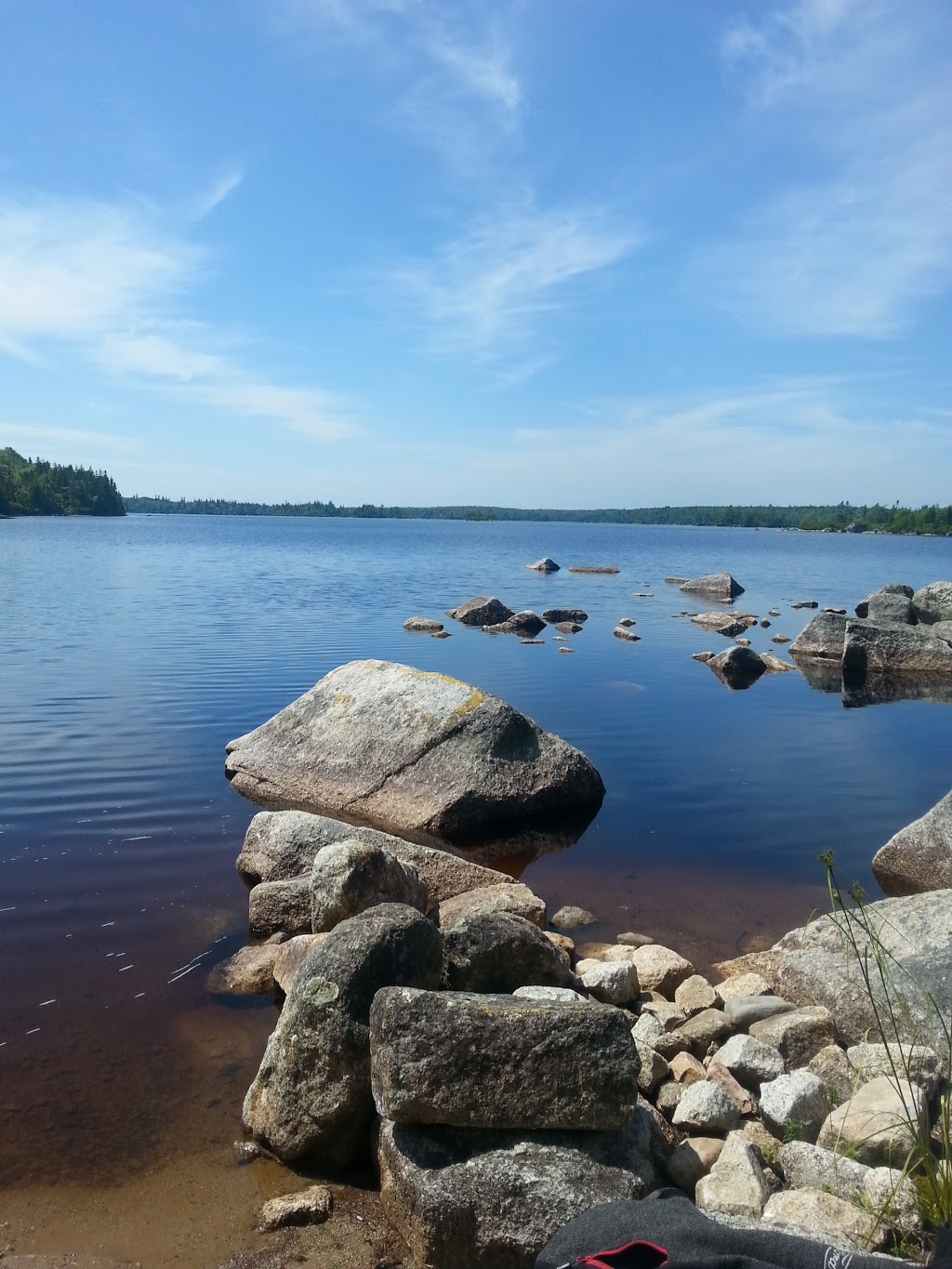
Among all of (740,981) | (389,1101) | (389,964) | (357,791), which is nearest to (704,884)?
(740,981)

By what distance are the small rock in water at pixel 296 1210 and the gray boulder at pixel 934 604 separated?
111ft

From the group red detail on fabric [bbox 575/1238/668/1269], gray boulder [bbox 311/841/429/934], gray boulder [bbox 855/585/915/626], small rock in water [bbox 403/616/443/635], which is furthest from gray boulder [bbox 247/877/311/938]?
gray boulder [bbox 855/585/915/626]

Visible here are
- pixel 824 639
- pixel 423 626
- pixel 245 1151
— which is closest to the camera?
pixel 245 1151

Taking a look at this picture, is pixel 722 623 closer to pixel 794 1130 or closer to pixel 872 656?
pixel 872 656

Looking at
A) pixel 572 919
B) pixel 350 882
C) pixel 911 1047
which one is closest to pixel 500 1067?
pixel 911 1047

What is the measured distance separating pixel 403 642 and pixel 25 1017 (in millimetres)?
22178

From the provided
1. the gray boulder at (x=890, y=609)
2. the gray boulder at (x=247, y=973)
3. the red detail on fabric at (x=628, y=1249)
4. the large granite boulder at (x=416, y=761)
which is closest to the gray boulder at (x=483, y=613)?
the gray boulder at (x=890, y=609)

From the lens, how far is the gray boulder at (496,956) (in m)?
6.97

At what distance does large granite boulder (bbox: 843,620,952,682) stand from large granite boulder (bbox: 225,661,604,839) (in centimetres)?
1650

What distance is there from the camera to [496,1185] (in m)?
5.07

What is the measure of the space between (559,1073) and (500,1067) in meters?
0.35

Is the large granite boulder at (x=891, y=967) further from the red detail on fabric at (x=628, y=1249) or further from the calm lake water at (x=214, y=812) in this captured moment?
the red detail on fabric at (x=628, y=1249)

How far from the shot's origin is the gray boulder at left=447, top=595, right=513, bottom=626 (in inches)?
1417

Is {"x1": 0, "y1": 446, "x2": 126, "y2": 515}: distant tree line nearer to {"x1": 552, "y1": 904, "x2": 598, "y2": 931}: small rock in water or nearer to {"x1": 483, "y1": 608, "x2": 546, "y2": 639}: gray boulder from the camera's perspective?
{"x1": 483, "y1": 608, "x2": 546, "y2": 639}: gray boulder
